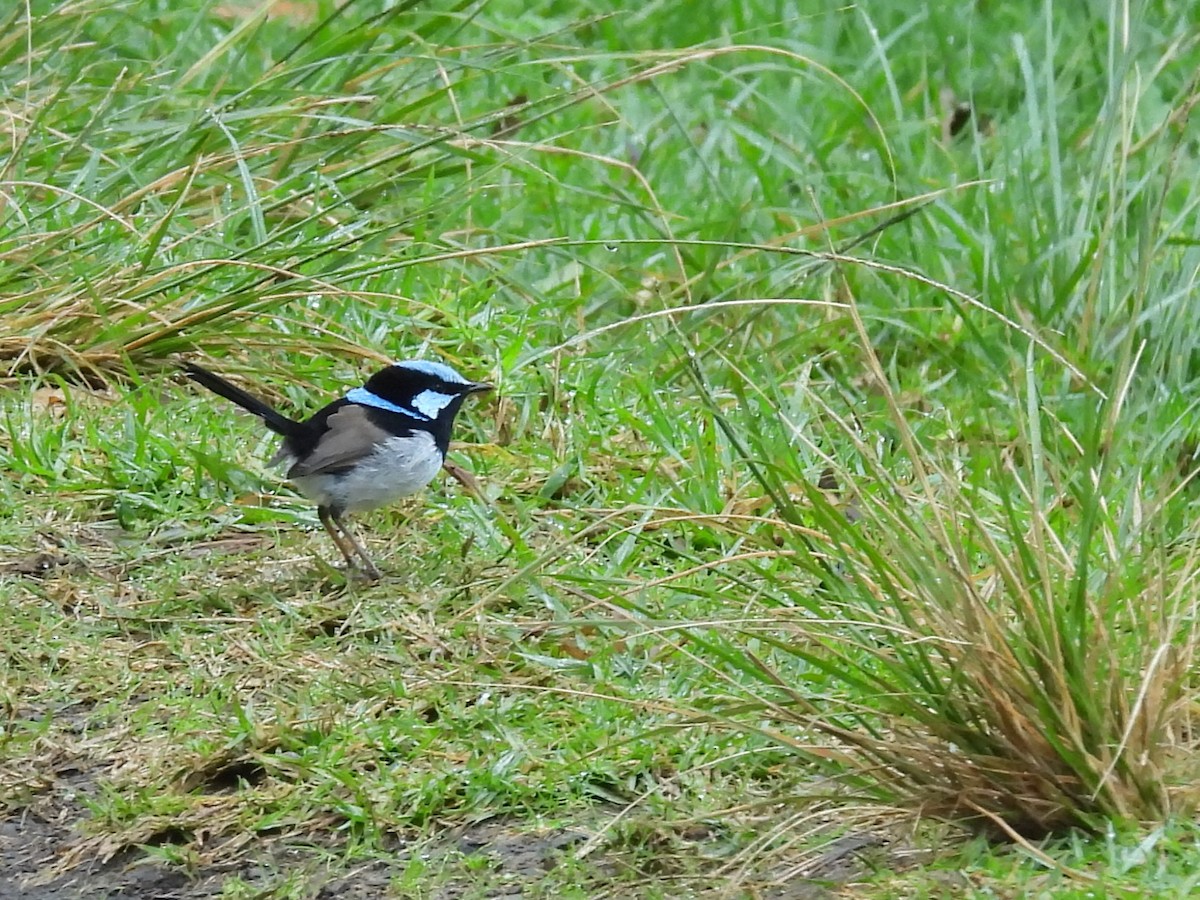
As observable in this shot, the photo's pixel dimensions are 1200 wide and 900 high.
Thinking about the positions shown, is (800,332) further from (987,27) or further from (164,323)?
(987,27)

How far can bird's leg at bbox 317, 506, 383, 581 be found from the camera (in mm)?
4105

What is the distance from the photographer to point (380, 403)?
4.32 metres

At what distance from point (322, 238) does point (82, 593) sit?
137 centimetres

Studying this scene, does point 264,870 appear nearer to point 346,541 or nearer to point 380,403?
point 346,541

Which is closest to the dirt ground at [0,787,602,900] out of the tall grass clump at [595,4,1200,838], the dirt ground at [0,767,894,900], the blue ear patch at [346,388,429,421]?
the dirt ground at [0,767,894,900]

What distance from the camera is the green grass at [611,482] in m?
3.04

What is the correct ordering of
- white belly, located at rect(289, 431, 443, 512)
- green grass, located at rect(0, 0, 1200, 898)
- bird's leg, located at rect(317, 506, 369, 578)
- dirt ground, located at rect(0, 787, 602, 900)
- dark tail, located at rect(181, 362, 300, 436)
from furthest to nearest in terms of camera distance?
dark tail, located at rect(181, 362, 300, 436) → bird's leg, located at rect(317, 506, 369, 578) → white belly, located at rect(289, 431, 443, 512) → dirt ground, located at rect(0, 787, 602, 900) → green grass, located at rect(0, 0, 1200, 898)

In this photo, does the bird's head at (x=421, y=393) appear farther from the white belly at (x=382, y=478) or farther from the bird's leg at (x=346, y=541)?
the bird's leg at (x=346, y=541)

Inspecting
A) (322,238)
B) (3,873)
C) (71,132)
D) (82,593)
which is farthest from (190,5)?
(3,873)

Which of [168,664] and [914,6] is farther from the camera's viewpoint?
[914,6]

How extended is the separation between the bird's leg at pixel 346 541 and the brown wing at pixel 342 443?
0.12 metres

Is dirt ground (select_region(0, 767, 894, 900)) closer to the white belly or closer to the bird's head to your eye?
the white belly

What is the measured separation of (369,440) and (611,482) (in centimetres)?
72

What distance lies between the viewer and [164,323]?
477 cm
